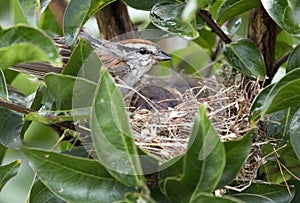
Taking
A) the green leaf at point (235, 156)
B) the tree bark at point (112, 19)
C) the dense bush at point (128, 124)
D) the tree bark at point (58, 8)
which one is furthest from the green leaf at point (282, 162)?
the tree bark at point (58, 8)

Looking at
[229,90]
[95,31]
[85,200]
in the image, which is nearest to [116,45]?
[95,31]

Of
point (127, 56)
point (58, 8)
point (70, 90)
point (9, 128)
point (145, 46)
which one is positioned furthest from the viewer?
point (127, 56)

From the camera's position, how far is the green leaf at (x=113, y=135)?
41.1 inches

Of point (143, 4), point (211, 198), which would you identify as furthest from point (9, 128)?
point (211, 198)

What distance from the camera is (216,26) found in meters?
1.67

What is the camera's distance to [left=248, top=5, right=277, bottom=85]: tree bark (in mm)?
1713

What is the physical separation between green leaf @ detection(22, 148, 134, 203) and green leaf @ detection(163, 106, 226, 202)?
133 mm

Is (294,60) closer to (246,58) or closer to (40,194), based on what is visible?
(246,58)

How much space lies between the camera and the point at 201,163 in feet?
3.46

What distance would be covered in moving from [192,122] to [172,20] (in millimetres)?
397

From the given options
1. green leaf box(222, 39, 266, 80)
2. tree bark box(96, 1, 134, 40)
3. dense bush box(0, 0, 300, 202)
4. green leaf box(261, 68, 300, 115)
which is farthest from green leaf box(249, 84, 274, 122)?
tree bark box(96, 1, 134, 40)

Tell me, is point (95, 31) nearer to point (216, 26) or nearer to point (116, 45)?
point (116, 45)

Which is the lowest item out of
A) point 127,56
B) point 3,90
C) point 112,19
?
point 127,56

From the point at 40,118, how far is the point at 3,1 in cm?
121
